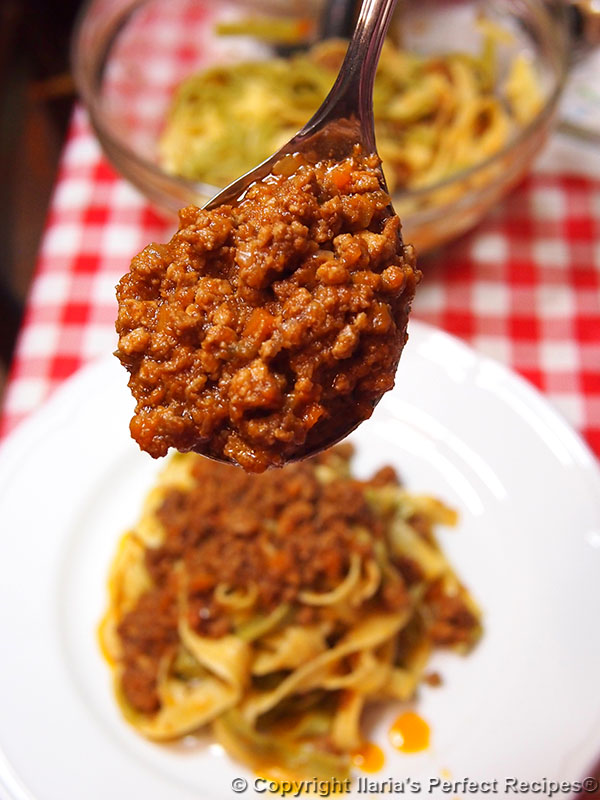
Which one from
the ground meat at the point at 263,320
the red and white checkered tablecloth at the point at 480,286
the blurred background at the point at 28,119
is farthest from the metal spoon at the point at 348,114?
the blurred background at the point at 28,119

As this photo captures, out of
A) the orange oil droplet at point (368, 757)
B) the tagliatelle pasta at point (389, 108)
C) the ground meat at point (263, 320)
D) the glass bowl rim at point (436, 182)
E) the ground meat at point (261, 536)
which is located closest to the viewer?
the ground meat at point (263, 320)

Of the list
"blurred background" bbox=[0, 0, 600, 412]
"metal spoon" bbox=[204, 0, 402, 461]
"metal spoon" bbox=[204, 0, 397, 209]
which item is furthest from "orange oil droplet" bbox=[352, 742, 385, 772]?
"blurred background" bbox=[0, 0, 600, 412]

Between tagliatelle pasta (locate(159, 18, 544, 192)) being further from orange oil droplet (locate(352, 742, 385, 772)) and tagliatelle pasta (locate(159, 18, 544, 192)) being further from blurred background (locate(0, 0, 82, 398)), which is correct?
orange oil droplet (locate(352, 742, 385, 772))

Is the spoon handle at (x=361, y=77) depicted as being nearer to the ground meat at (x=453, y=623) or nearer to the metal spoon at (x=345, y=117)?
the metal spoon at (x=345, y=117)

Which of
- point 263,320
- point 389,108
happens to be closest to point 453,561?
point 263,320

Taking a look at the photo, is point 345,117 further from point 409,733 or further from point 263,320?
point 409,733

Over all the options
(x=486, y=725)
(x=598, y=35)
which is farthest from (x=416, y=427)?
(x=598, y=35)

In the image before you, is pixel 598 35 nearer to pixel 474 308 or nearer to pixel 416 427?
pixel 474 308
